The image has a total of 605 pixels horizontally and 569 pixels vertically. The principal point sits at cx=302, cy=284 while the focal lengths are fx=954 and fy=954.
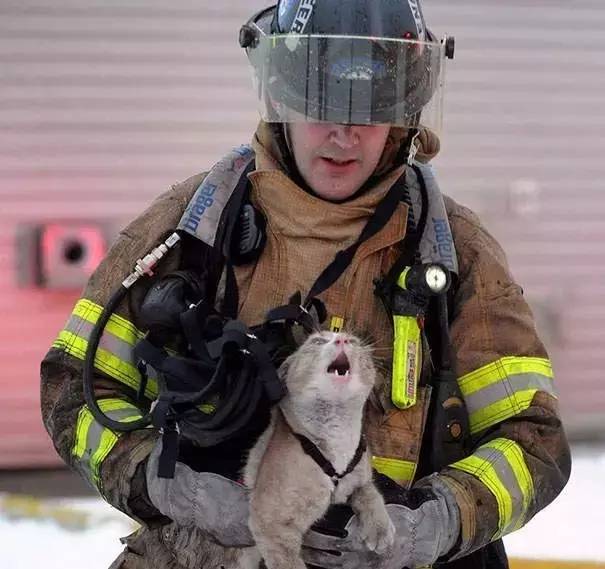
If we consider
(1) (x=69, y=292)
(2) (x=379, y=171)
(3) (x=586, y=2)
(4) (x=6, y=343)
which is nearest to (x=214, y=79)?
(1) (x=69, y=292)

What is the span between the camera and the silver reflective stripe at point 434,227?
217cm

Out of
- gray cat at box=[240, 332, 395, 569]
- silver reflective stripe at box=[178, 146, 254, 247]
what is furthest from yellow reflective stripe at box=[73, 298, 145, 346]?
Answer: gray cat at box=[240, 332, 395, 569]

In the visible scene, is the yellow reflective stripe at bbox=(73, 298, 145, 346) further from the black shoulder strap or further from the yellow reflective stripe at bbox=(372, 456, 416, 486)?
the yellow reflective stripe at bbox=(372, 456, 416, 486)

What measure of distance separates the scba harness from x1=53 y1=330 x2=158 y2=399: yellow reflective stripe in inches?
1.7

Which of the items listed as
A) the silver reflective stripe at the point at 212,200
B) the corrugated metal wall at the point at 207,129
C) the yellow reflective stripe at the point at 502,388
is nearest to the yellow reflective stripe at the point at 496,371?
the yellow reflective stripe at the point at 502,388

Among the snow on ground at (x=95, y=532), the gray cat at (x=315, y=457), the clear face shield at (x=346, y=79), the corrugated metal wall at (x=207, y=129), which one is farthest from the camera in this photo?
the corrugated metal wall at (x=207, y=129)

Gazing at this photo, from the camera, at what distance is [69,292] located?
548 cm

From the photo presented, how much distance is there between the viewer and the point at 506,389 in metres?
2.19

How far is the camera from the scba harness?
1912 millimetres

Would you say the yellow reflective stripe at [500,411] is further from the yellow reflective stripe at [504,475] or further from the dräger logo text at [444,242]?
the dräger logo text at [444,242]

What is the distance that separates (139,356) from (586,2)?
4.80 meters

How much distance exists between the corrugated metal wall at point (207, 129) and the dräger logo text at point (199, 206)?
11.4 ft

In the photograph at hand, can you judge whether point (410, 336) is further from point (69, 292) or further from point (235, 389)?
point (69, 292)

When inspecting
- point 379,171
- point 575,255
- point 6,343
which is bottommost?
point 6,343
